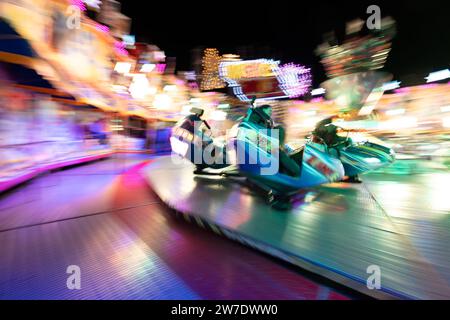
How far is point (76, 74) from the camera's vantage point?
6.96 meters

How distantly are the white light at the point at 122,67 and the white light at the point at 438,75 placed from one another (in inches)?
705

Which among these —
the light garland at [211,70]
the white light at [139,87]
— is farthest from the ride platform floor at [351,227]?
the light garland at [211,70]

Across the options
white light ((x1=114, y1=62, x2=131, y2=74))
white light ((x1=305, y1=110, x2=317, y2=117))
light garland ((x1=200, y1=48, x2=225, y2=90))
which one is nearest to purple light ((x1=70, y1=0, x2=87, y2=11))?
white light ((x1=114, y1=62, x2=131, y2=74))

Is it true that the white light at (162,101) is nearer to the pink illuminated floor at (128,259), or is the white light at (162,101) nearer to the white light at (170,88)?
the white light at (170,88)

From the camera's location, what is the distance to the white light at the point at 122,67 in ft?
37.7

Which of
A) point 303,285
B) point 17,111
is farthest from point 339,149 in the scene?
point 17,111

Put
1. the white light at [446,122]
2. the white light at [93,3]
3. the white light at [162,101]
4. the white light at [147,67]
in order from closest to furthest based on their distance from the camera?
the white light at [93,3], the white light at [446,122], the white light at [147,67], the white light at [162,101]

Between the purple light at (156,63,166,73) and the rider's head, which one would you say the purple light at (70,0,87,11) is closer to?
the rider's head

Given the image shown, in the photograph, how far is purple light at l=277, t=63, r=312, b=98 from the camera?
1527cm

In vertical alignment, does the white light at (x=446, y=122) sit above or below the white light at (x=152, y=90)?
below

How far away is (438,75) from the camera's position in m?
14.8

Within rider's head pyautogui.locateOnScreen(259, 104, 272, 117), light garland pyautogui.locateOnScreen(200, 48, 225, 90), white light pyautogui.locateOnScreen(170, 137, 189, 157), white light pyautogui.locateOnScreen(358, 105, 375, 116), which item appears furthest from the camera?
light garland pyautogui.locateOnScreen(200, 48, 225, 90)

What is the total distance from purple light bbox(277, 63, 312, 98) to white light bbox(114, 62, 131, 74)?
8656 mm

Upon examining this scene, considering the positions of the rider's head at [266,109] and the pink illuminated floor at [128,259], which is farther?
the rider's head at [266,109]
